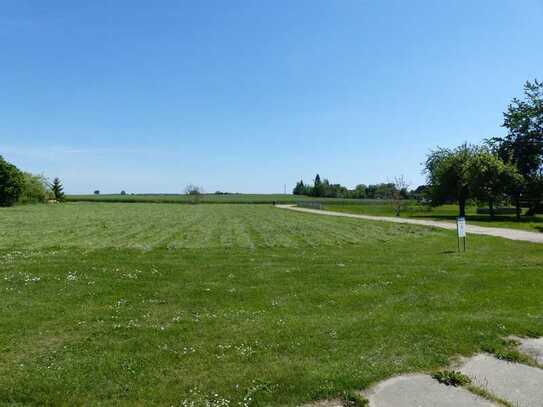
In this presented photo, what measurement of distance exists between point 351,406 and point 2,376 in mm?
3883

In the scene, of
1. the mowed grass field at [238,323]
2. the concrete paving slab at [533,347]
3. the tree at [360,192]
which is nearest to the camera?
the mowed grass field at [238,323]

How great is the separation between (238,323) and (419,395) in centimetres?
335

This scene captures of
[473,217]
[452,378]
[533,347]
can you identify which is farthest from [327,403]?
[473,217]

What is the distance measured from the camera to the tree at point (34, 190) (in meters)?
80.1

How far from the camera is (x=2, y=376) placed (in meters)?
4.88

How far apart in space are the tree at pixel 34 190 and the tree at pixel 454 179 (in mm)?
67712

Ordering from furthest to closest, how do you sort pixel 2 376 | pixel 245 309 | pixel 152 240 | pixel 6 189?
1. pixel 6 189
2. pixel 152 240
3. pixel 245 309
4. pixel 2 376

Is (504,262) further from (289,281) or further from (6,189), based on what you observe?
(6,189)

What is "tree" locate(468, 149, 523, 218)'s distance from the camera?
42.3 m

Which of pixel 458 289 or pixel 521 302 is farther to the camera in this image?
pixel 458 289

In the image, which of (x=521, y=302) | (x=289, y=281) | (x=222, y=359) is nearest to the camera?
(x=222, y=359)

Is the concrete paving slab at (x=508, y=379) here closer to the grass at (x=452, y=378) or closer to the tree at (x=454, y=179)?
the grass at (x=452, y=378)

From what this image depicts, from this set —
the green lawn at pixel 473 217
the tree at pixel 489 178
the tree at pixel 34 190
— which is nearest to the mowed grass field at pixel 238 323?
the green lawn at pixel 473 217

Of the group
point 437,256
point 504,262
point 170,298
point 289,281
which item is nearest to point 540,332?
point 289,281
